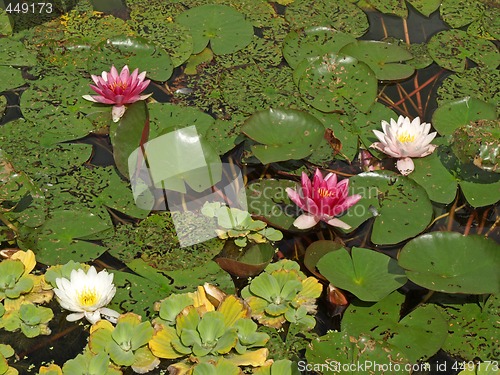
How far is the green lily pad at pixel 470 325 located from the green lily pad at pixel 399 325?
60 millimetres

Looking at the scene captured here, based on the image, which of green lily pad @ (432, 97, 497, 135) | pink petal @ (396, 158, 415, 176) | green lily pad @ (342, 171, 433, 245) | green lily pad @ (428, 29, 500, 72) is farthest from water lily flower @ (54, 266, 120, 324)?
green lily pad @ (428, 29, 500, 72)

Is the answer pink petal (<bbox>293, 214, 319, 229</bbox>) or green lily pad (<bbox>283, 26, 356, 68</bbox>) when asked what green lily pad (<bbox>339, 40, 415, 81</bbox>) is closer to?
green lily pad (<bbox>283, 26, 356, 68</bbox>)

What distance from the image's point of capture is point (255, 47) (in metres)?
3.95

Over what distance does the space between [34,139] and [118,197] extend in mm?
603

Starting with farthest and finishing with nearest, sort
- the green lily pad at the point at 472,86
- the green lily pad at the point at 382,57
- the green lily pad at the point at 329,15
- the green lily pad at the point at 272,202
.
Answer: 1. the green lily pad at the point at 329,15
2. the green lily pad at the point at 382,57
3. the green lily pad at the point at 472,86
4. the green lily pad at the point at 272,202

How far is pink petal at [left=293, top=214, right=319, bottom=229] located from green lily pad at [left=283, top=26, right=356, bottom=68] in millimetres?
1175

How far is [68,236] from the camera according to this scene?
2941 millimetres

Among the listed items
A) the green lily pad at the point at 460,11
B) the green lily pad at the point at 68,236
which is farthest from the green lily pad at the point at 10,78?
the green lily pad at the point at 460,11

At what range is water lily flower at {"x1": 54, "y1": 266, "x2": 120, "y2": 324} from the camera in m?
2.67

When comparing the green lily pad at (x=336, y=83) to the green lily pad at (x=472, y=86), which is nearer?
the green lily pad at (x=336, y=83)

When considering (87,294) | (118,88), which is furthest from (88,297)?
(118,88)

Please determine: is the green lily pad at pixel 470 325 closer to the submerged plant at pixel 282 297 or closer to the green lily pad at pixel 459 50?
the submerged plant at pixel 282 297

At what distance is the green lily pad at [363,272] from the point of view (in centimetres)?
272

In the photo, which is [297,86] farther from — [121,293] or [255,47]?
[121,293]
